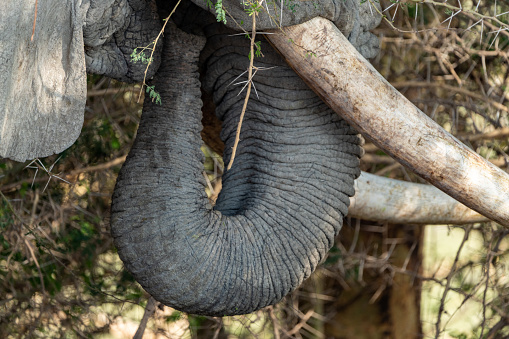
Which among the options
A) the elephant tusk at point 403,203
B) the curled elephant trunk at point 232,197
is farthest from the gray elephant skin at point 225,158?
the elephant tusk at point 403,203

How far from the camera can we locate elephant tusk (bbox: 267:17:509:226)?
56.3 inches

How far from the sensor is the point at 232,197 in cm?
166

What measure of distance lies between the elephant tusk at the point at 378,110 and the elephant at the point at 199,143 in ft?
0.14

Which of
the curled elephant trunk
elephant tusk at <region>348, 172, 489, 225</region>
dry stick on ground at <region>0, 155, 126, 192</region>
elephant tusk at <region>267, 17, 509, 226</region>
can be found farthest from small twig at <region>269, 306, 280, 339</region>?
elephant tusk at <region>267, 17, 509, 226</region>

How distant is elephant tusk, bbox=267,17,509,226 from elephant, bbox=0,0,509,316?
0.04 m

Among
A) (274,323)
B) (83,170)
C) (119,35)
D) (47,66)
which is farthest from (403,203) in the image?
(47,66)

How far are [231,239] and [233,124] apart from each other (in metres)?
0.33

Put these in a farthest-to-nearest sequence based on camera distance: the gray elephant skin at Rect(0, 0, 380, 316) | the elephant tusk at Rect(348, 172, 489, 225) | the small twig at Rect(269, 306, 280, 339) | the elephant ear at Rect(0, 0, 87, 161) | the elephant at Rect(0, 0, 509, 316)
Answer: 1. the small twig at Rect(269, 306, 280, 339)
2. the elephant tusk at Rect(348, 172, 489, 225)
3. the gray elephant skin at Rect(0, 0, 380, 316)
4. the elephant at Rect(0, 0, 509, 316)
5. the elephant ear at Rect(0, 0, 87, 161)

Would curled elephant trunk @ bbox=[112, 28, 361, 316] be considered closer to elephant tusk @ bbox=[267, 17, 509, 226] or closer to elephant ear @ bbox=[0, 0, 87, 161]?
elephant tusk @ bbox=[267, 17, 509, 226]

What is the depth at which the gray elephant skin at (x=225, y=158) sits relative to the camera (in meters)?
1.42

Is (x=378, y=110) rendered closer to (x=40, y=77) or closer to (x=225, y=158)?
(x=225, y=158)

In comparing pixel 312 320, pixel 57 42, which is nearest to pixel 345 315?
pixel 312 320

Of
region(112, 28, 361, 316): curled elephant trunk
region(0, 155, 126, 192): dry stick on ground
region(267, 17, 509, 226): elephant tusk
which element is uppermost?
region(267, 17, 509, 226): elephant tusk

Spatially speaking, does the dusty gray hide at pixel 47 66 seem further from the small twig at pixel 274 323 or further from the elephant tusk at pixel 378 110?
the small twig at pixel 274 323
